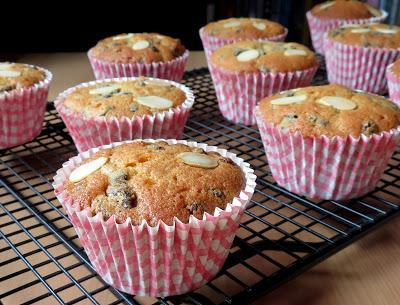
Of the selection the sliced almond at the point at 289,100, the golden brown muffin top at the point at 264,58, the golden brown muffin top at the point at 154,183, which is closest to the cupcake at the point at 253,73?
the golden brown muffin top at the point at 264,58

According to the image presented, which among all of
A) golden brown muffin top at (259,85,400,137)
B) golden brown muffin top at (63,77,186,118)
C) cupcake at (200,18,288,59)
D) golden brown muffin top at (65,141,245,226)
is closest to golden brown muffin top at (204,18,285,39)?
cupcake at (200,18,288,59)

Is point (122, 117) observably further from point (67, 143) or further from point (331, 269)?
point (331, 269)

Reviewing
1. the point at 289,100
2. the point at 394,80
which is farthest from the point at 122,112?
the point at 394,80

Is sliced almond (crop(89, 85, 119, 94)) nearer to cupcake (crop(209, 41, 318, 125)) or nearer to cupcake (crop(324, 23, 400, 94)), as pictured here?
cupcake (crop(209, 41, 318, 125))

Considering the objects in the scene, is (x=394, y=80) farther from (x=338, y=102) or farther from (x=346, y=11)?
(x=346, y=11)

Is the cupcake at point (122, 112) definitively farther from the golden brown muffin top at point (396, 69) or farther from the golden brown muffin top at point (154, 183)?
the golden brown muffin top at point (396, 69)

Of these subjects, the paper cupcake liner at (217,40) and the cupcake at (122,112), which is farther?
the paper cupcake liner at (217,40)

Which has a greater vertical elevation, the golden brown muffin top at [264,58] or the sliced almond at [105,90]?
the golden brown muffin top at [264,58]

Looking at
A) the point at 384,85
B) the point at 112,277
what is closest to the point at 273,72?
the point at 384,85

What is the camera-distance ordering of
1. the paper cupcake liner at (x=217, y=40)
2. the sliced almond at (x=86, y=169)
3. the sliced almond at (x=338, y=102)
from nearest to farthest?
the sliced almond at (x=86, y=169), the sliced almond at (x=338, y=102), the paper cupcake liner at (x=217, y=40)
